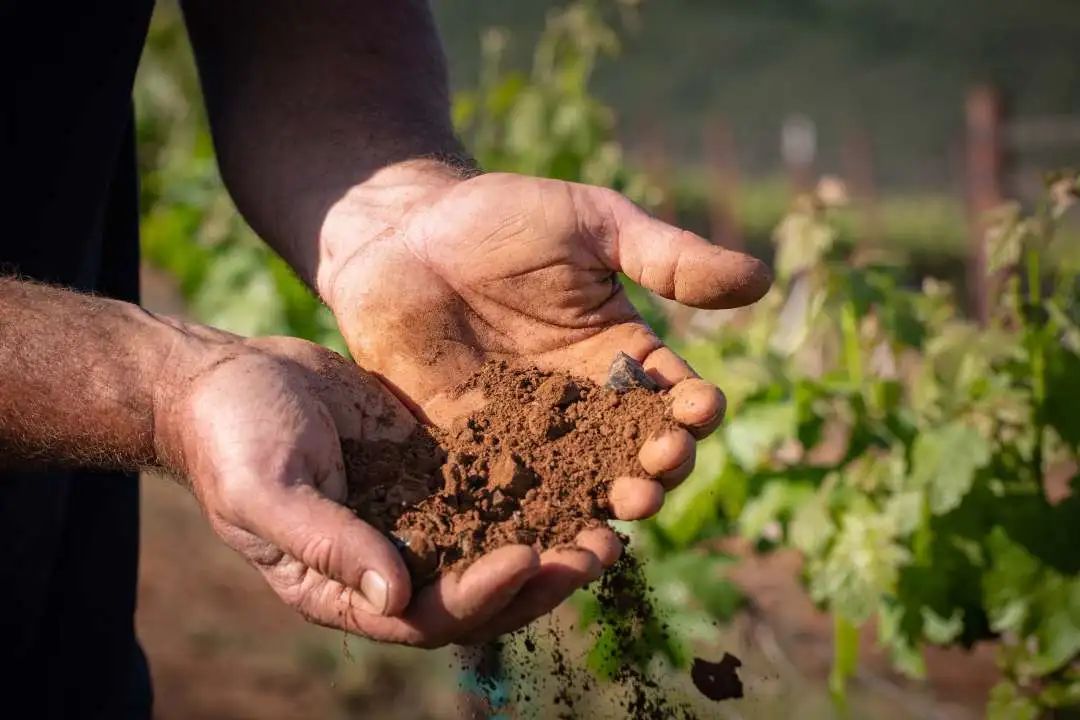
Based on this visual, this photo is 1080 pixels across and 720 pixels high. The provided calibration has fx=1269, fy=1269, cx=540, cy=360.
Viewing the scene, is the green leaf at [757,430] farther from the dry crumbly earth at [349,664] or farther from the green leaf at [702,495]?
the dry crumbly earth at [349,664]

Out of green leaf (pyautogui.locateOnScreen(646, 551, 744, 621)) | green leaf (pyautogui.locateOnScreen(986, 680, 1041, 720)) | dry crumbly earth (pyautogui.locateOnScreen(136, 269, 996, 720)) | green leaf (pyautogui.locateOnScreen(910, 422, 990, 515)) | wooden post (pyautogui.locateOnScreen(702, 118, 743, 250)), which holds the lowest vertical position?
dry crumbly earth (pyautogui.locateOnScreen(136, 269, 996, 720))

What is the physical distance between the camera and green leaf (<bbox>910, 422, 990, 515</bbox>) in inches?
99.9

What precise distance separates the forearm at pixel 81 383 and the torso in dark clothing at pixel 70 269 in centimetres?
39

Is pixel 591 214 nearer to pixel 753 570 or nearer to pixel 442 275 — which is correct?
pixel 442 275

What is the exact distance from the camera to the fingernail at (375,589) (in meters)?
1.52

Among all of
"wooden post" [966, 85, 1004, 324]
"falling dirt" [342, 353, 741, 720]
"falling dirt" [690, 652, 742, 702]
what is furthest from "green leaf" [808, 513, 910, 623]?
"wooden post" [966, 85, 1004, 324]

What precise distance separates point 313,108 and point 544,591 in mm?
1155

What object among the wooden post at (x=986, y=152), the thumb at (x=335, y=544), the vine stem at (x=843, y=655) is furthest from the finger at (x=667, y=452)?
the wooden post at (x=986, y=152)

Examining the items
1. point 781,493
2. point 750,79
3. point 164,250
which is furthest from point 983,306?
point 750,79

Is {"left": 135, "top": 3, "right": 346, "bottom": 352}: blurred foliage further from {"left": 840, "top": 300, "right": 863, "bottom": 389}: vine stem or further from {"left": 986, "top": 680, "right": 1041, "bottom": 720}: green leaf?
{"left": 986, "top": 680, "right": 1041, "bottom": 720}: green leaf

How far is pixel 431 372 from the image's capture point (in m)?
2.13

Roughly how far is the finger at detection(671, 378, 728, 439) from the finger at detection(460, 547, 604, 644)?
13.4 inches

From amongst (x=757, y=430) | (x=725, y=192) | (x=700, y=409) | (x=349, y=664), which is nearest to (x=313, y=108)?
(x=700, y=409)

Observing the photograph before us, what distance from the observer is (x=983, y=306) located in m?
6.72
